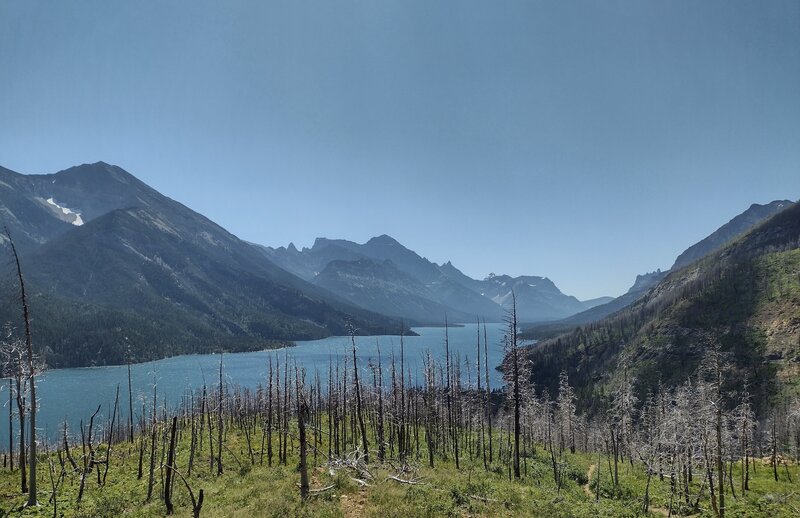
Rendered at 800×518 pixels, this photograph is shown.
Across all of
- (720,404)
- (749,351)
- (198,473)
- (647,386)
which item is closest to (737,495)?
(720,404)

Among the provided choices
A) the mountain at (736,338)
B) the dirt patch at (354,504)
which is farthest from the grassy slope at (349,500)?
the mountain at (736,338)

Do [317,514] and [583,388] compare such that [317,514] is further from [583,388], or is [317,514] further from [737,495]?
[583,388]

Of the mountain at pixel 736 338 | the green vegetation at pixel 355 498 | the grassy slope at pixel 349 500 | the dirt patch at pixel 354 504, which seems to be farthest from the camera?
the mountain at pixel 736 338

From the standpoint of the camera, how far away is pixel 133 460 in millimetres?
53719

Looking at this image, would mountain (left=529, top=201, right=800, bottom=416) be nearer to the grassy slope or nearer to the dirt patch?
the grassy slope

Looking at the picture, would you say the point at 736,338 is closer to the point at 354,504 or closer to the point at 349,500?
the point at 349,500

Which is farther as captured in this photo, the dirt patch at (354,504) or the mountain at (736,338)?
the mountain at (736,338)

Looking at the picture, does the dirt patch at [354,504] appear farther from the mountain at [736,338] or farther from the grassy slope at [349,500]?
the mountain at [736,338]

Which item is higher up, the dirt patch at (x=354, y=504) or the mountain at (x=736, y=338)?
the dirt patch at (x=354, y=504)

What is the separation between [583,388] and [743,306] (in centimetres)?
7549

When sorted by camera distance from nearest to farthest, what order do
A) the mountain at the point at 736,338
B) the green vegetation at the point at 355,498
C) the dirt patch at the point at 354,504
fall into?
the dirt patch at the point at 354,504 → the green vegetation at the point at 355,498 → the mountain at the point at 736,338

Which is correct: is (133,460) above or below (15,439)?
above

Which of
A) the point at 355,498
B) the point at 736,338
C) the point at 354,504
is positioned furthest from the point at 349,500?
the point at 736,338

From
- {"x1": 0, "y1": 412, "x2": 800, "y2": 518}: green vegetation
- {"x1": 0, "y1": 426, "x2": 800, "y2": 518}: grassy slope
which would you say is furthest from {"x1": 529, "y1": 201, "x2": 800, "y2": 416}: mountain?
{"x1": 0, "y1": 426, "x2": 800, "y2": 518}: grassy slope
